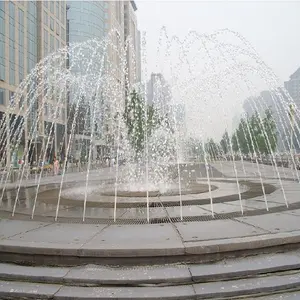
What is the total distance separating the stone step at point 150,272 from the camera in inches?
157

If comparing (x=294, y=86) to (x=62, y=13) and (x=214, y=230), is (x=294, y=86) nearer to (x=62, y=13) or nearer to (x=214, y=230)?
(x=62, y=13)

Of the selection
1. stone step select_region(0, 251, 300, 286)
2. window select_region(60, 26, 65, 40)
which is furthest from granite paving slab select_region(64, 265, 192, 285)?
window select_region(60, 26, 65, 40)

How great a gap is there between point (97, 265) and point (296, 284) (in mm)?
2439

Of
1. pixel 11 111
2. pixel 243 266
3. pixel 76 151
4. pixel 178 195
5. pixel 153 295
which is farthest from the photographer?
pixel 76 151

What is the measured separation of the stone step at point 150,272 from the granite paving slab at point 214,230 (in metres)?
0.59

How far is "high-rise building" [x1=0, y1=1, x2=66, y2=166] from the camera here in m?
42.1

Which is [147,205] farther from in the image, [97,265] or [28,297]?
[28,297]

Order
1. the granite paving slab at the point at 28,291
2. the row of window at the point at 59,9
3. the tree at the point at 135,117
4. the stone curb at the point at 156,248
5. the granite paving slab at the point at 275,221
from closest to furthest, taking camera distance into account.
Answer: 1. the granite paving slab at the point at 28,291
2. the stone curb at the point at 156,248
3. the granite paving slab at the point at 275,221
4. the tree at the point at 135,117
5. the row of window at the point at 59,9

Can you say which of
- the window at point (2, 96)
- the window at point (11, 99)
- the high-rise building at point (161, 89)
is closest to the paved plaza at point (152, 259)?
the high-rise building at point (161, 89)

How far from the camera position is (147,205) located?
7.90 m

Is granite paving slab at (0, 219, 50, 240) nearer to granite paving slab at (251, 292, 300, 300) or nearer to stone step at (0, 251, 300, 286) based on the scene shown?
stone step at (0, 251, 300, 286)

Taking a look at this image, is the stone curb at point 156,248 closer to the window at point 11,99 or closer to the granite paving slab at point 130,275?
the granite paving slab at point 130,275

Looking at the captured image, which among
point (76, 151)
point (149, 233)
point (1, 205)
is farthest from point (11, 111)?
point (149, 233)

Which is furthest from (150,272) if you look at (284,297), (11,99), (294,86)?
(294,86)
